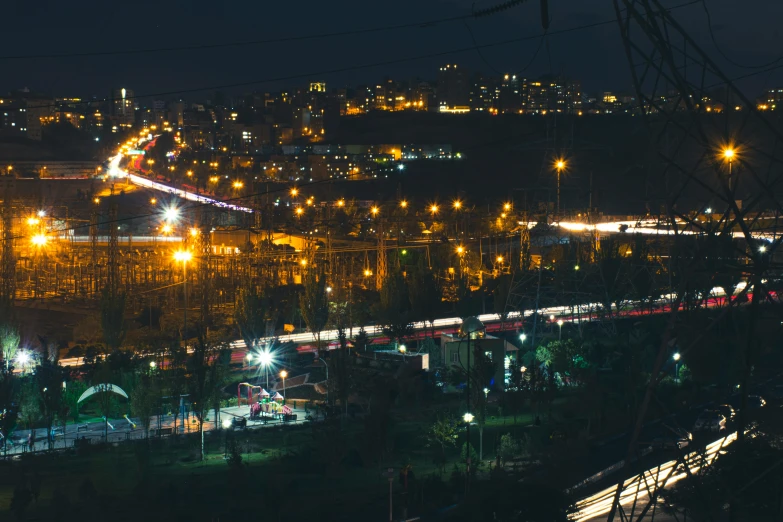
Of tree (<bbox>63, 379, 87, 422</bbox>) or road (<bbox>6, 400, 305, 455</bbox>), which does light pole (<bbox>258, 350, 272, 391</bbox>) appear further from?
tree (<bbox>63, 379, 87, 422</bbox>)

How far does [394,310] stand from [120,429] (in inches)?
228

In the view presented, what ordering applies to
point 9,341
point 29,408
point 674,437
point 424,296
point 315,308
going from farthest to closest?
point 424,296 < point 315,308 < point 9,341 < point 29,408 < point 674,437

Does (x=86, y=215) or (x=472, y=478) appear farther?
(x=86, y=215)

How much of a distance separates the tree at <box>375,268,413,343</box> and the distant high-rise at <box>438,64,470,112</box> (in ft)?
151

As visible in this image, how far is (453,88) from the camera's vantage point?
62406 millimetres

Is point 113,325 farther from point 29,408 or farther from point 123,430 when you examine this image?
point 123,430

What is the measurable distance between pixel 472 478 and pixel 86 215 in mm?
22946

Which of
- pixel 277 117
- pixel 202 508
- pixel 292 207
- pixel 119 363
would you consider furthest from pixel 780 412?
pixel 277 117

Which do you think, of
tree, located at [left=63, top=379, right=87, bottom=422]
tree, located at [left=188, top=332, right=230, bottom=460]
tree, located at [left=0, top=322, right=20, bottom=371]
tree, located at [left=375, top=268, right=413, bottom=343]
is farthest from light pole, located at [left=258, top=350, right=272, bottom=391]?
tree, located at [left=0, top=322, right=20, bottom=371]

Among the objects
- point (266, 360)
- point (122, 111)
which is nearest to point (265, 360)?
point (266, 360)

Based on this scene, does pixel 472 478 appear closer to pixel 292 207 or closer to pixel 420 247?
pixel 420 247

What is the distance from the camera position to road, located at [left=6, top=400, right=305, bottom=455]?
9.17m

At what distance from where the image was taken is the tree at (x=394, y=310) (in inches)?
553

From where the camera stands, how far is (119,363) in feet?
38.4
